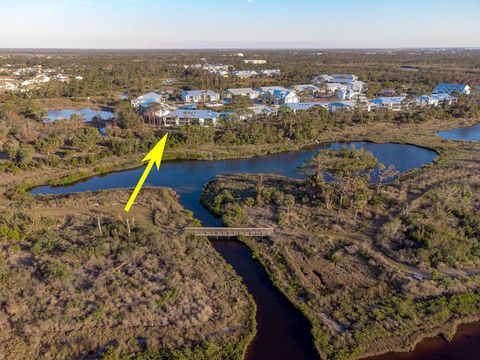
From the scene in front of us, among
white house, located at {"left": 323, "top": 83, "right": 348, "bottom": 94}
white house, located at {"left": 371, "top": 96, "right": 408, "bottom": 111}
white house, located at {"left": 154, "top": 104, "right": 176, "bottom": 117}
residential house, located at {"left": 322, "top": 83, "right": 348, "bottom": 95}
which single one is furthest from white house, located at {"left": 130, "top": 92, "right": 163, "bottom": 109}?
white house, located at {"left": 371, "top": 96, "right": 408, "bottom": 111}

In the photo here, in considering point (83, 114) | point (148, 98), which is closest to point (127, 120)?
point (83, 114)

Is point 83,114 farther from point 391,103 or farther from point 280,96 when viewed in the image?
point 391,103

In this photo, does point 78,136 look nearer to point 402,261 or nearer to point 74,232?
point 74,232

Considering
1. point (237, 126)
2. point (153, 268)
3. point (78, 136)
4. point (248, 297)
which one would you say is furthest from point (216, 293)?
point (237, 126)

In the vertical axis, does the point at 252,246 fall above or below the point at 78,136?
below

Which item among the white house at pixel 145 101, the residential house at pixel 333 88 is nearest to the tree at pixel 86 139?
the white house at pixel 145 101
